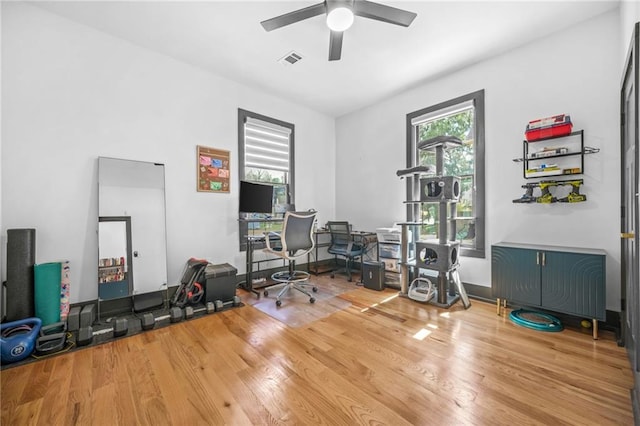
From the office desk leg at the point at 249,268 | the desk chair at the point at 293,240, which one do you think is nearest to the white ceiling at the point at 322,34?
the desk chair at the point at 293,240

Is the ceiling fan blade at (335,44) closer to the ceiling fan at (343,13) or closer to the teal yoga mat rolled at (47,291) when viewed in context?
the ceiling fan at (343,13)

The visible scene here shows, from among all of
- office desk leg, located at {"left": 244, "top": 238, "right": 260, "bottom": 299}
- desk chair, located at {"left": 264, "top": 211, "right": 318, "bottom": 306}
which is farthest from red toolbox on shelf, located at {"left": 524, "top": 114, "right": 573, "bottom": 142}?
office desk leg, located at {"left": 244, "top": 238, "right": 260, "bottom": 299}

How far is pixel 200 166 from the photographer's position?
350 centimetres

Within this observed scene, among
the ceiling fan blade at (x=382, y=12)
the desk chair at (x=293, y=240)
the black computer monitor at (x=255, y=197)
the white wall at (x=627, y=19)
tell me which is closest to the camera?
the white wall at (x=627, y=19)

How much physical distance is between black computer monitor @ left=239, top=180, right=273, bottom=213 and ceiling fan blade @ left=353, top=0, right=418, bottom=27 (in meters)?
2.46

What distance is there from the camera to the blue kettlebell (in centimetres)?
186

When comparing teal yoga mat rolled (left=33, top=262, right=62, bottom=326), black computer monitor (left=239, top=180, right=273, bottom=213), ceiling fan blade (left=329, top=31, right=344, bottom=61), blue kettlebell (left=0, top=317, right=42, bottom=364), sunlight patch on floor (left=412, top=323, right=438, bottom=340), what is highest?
ceiling fan blade (left=329, top=31, right=344, bottom=61)

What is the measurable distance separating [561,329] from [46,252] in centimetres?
510

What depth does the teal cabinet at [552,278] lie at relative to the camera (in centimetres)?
221

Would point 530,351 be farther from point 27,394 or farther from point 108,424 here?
point 27,394

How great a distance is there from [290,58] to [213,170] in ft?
6.03

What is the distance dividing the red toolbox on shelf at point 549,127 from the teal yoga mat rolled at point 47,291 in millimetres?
5014

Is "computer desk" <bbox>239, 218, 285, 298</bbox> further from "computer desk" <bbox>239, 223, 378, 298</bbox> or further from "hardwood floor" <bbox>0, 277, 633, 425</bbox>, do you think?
"hardwood floor" <bbox>0, 277, 633, 425</bbox>

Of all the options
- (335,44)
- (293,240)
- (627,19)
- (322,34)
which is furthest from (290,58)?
(627,19)
